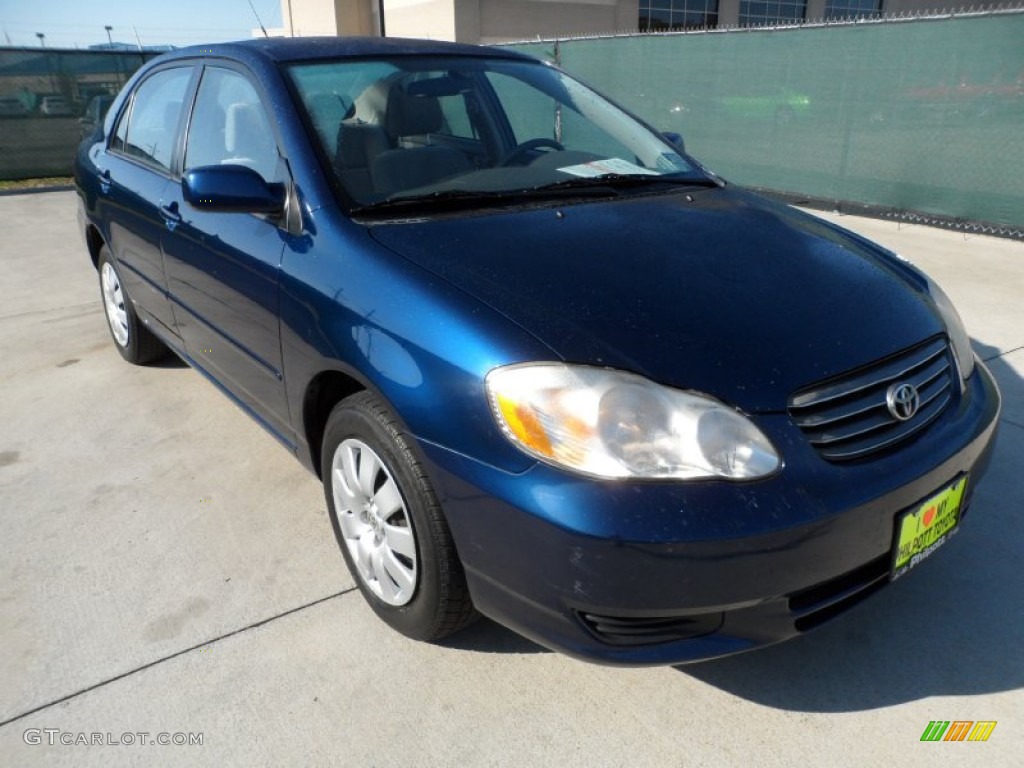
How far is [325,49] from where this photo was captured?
2.87m

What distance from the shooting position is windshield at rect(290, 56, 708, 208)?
251 centimetres

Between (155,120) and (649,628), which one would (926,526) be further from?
(155,120)

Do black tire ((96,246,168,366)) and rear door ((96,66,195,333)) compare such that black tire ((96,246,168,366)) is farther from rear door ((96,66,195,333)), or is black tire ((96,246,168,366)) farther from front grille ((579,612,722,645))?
front grille ((579,612,722,645))

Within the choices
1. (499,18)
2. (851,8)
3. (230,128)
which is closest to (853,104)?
(230,128)

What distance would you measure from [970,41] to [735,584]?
7.00m

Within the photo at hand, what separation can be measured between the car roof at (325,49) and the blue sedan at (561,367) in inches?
0.7

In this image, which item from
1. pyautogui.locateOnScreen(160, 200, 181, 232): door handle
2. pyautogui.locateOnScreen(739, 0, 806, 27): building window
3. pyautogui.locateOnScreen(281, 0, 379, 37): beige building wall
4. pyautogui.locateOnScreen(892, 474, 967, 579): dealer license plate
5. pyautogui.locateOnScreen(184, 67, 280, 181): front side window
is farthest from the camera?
pyautogui.locateOnScreen(739, 0, 806, 27): building window

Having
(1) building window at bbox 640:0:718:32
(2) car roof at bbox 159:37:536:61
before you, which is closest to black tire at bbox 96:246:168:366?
(2) car roof at bbox 159:37:536:61

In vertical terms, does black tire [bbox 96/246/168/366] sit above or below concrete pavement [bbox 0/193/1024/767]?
above

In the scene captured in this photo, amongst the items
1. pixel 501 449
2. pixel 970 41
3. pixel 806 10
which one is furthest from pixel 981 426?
pixel 806 10

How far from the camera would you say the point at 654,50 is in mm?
9680

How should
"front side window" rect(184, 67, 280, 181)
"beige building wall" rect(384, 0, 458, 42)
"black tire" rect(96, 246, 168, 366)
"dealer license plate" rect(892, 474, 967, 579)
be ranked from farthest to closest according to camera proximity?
"beige building wall" rect(384, 0, 458, 42), "black tire" rect(96, 246, 168, 366), "front side window" rect(184, 67, 280, 181), "dealer license plate" rect(892, 474, 967, 579)

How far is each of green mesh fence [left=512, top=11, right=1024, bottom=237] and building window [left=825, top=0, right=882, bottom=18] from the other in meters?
23.5

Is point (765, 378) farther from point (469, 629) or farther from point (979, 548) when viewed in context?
point (979, 548)
